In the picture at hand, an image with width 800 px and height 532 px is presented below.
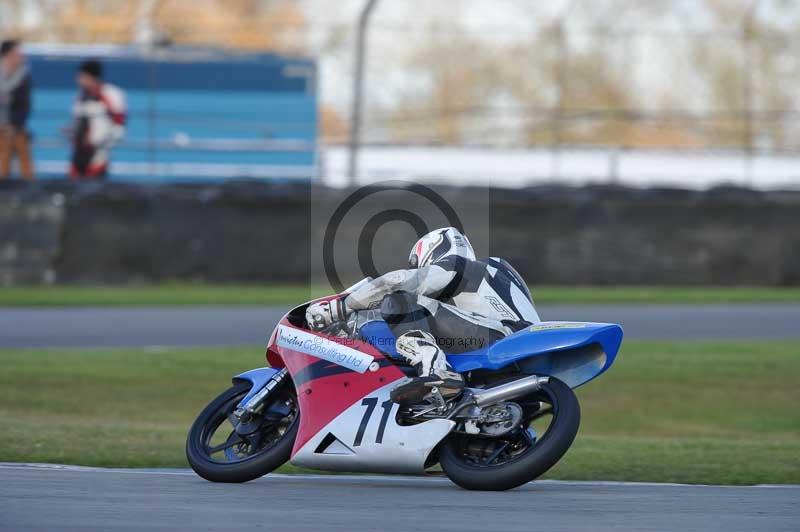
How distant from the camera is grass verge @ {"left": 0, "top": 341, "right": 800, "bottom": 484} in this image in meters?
8.04

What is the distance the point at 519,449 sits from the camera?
6547mm

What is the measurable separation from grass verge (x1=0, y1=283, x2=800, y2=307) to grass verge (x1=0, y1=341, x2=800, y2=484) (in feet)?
13.1

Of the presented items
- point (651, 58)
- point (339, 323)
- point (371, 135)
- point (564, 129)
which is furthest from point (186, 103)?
point (339, 323)

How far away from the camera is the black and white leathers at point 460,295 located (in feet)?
22.1

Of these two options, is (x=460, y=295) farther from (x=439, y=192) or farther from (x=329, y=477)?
(x=439, y=192)

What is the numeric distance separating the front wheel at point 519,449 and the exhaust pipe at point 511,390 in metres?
0.05

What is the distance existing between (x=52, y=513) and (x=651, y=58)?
17.8 metres

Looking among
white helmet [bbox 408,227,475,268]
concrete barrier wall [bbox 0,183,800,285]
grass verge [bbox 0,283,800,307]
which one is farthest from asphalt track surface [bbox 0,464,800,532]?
concrete barrier wall [bbox 0,183,800,285]

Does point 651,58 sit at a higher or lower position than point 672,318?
higher

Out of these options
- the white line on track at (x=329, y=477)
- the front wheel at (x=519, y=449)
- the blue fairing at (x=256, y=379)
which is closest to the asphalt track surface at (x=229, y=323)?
the white line on track at (x=329, y=477)

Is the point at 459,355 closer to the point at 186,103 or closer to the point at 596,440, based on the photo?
the point at 596,440

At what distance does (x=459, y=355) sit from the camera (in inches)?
267

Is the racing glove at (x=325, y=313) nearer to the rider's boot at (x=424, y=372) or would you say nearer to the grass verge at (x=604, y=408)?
the rider's boot at (x=424, y=372)

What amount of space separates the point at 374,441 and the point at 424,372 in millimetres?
425
